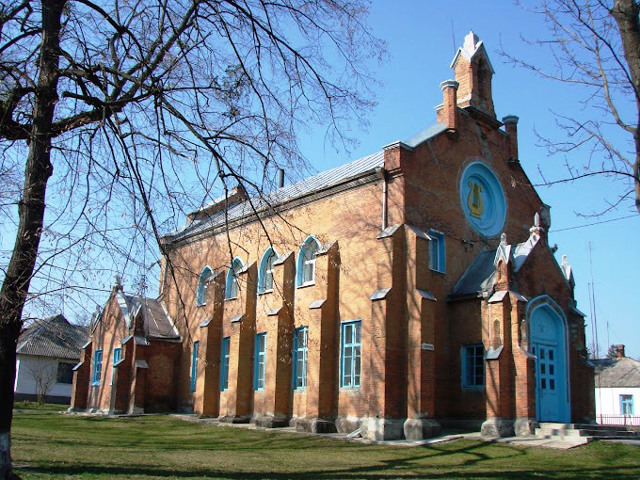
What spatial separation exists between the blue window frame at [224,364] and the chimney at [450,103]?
1311 cm

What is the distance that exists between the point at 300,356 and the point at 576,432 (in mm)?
9962

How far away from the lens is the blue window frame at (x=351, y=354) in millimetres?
21281

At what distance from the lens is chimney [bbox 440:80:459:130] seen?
2323 centimetres

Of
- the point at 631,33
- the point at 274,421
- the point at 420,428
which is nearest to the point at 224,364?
the point at 274,421

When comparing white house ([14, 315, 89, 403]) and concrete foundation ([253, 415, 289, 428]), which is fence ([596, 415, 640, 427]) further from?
white house ([14, 315, 89, 403])

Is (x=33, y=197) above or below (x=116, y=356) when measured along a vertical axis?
above

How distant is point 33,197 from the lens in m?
10.0

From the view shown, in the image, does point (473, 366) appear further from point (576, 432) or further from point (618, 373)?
point (618, 373)

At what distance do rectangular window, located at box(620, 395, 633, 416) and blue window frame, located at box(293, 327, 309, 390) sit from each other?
32.0 meters

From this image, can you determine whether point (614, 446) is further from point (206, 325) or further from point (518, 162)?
point (206, 325)

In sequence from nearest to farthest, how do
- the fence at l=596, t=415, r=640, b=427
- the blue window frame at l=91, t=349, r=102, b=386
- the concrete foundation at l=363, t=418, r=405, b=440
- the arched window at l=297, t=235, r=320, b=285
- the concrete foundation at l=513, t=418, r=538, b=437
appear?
the concrete foundation at l=513, t=418, r=538, b=437 → the concrete foundation at l=363, t=418, r=405, b=440 → the arched window at l=297, t=235, r=320, b=285 → the blue window frame at l=91, t=349, r=102, b=386 → the fence at l=596, t=415, r=640, b=427

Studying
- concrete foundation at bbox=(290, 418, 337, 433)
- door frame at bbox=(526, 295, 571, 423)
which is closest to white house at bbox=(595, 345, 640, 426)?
door frame at bbox=(526, 295, 571, 423)

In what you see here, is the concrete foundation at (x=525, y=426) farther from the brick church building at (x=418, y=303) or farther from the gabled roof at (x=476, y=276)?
the gabled roof at (x=476, y=276)

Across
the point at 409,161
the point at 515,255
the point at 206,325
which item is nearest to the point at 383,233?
the point at 409,161
